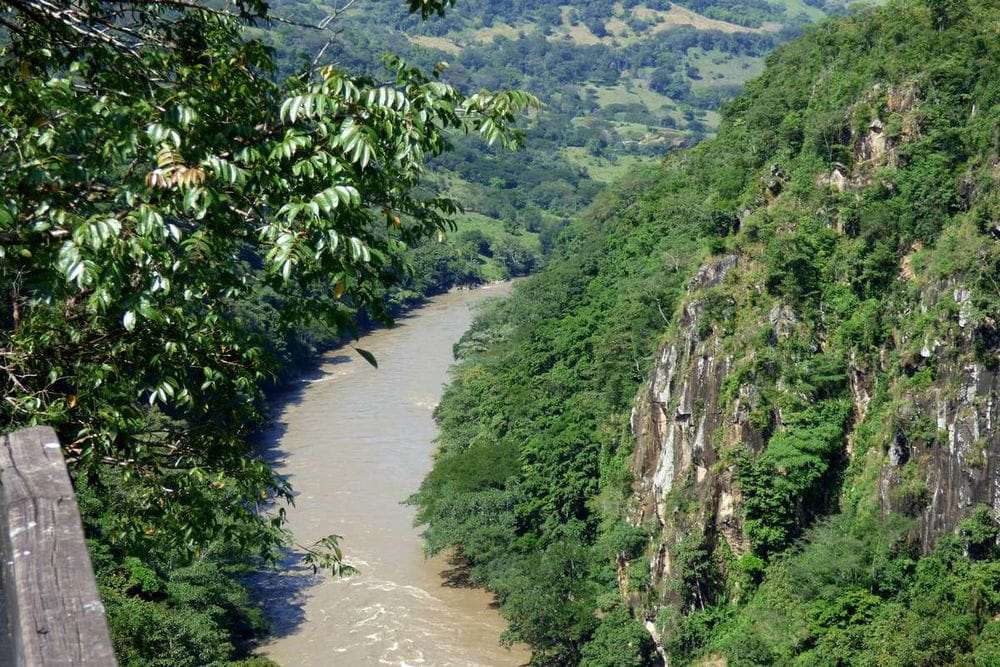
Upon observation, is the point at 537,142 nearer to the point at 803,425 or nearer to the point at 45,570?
the point at 803,425

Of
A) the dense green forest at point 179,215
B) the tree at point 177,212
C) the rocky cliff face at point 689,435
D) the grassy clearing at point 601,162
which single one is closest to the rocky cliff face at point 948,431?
the rocky cliff face at point 689,435

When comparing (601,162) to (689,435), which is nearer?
(689,435)

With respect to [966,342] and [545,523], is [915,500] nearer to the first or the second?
[966,342]

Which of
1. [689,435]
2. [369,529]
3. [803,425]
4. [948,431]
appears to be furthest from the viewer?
[369,529]

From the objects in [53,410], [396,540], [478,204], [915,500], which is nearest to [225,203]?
[53,410]

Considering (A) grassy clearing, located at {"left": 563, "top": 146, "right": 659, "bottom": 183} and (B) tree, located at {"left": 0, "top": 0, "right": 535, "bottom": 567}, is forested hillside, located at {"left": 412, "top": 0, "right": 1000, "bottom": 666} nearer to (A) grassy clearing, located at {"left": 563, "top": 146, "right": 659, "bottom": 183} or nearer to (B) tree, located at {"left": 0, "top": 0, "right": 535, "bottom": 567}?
(B) tree, located at {"left": 0, "top": 0, "right": 535, "bottom": 567}

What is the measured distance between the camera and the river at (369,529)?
3048cm

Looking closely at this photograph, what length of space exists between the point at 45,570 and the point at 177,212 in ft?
10.4

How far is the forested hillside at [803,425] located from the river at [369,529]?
1.54 m

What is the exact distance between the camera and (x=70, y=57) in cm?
567

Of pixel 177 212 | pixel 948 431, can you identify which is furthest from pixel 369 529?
pixel 177 212

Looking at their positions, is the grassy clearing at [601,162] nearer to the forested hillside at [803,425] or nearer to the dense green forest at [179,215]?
the forested hillside at [803,425]

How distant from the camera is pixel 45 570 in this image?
2.10 m

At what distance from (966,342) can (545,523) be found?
50.9 feet
